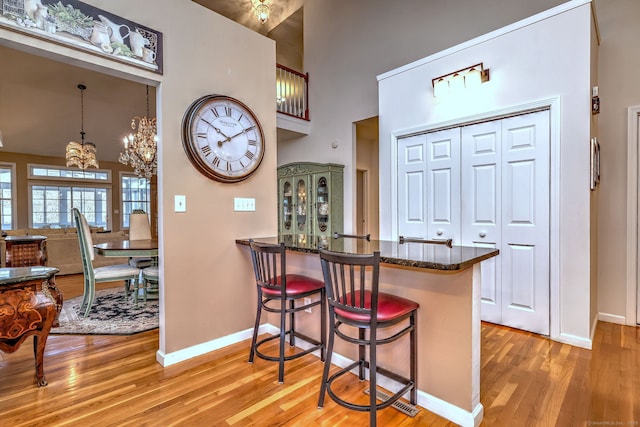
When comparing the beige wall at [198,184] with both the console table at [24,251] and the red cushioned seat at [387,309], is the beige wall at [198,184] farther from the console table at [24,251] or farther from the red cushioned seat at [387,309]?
the console table at [24,251]

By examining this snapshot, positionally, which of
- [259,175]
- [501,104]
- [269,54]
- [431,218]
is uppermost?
[269,54]

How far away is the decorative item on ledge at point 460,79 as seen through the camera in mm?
2922

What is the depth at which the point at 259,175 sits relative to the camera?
2723 millimetres

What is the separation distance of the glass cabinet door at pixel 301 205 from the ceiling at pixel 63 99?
152 inches

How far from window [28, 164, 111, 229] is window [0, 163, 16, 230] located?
0.33 meters

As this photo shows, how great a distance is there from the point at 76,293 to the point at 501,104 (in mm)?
5566

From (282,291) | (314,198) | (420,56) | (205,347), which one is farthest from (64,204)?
(420,56)

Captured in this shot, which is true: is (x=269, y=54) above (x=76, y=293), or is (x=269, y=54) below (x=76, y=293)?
above

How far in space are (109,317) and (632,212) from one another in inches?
205

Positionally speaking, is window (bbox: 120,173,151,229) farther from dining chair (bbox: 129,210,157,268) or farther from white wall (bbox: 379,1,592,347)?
white wall (bbox: 379,1,592,347)

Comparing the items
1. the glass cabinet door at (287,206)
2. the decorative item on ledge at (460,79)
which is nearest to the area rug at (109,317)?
the glass cabinet door at (287,206)

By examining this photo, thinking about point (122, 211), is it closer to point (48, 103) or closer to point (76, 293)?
point (48, 103)

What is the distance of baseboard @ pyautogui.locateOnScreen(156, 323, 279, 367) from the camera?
218 cm

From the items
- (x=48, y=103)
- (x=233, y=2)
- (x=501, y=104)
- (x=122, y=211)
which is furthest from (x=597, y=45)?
(x=122, y=211)
